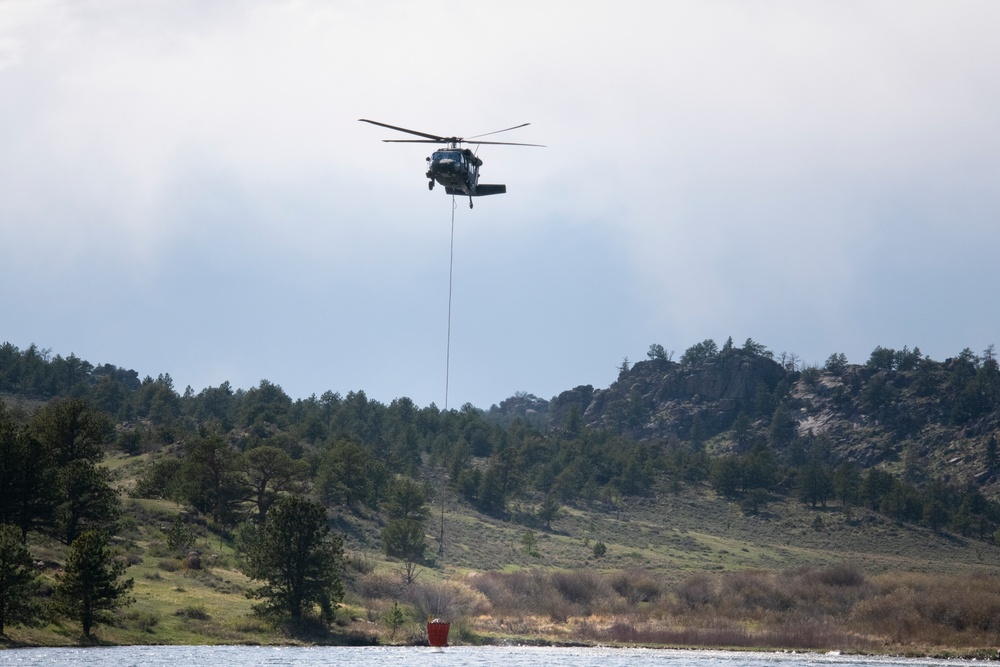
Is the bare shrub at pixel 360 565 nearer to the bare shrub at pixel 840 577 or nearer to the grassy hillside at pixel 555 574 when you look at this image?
the grassy hillside at pixel 555 574

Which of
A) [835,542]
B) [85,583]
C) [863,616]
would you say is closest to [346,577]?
[85,583]

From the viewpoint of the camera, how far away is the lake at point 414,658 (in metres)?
59.2

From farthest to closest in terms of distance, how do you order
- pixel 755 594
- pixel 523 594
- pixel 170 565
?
pixel 755 594 → pixel 523 594 → pixel 170 565

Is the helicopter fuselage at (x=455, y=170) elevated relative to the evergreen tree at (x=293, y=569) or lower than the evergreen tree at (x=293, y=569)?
elevated

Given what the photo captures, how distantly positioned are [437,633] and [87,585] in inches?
937

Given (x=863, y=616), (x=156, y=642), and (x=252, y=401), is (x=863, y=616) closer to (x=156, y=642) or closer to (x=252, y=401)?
(x=156, y=642)

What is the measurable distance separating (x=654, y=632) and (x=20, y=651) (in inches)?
1895

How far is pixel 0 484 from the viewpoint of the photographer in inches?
2980

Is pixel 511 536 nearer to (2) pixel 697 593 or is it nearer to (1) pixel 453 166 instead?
(2) pixel 697 593

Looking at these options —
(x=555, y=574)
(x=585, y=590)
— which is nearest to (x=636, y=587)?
(x=585, y=590)

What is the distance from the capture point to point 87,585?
6519cm

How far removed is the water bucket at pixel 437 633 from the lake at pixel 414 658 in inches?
35.4

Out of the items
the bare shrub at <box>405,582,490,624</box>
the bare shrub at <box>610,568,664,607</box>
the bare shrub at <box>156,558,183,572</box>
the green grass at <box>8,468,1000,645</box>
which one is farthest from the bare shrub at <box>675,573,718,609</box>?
the bare shrub at <box>156,558,183,572</box>

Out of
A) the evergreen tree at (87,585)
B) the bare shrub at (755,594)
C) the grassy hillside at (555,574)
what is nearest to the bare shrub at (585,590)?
the grassy hillside at (555,574)
